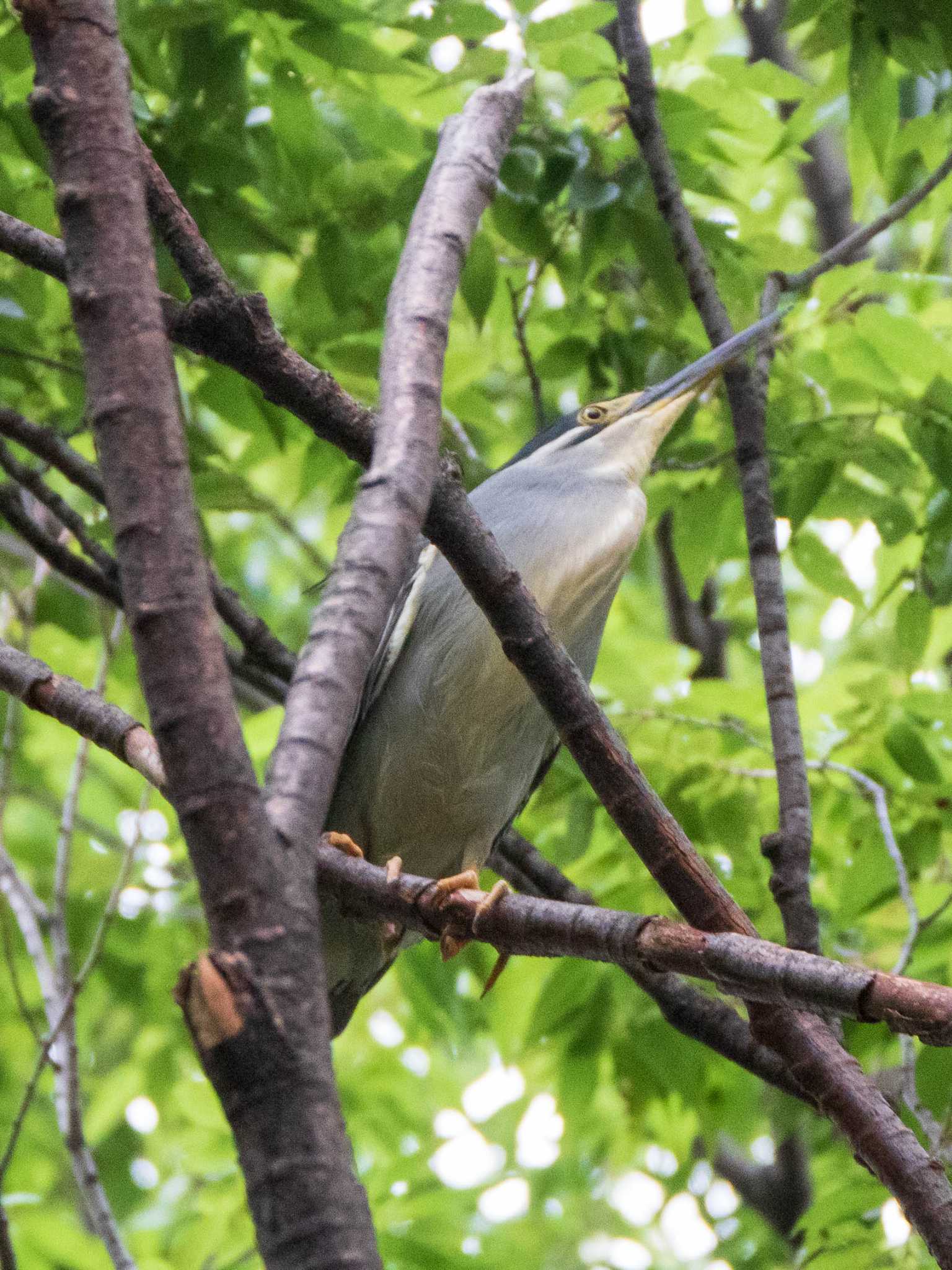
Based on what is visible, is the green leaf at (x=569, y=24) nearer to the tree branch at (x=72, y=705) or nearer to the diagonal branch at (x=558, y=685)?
the diagonal branch at (x=558, y=685)

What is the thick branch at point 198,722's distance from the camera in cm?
85

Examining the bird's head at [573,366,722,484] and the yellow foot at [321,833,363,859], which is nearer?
the yellow foot at [321,833,363,859]

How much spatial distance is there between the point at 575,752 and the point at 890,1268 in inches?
59.6

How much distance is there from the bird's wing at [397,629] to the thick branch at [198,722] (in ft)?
6.92

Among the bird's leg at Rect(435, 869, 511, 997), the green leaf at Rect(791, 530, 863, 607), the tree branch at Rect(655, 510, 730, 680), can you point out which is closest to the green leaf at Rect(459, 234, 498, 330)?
the green leaf at Rect(791, 530, 863, 607)

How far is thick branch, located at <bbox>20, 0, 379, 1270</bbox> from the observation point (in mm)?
846

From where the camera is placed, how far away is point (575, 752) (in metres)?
1.88

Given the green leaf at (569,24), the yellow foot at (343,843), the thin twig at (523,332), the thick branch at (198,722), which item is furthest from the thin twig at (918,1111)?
the green leaf at (569,24)

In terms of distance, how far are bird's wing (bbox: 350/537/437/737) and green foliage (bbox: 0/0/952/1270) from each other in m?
0.47

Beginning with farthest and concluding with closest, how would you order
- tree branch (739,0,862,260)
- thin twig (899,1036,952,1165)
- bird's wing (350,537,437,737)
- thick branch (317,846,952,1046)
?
1. tree branch (739,0,862,260)
2. bird's wing (350,537,437,737)
3. thin twig (899,1036,952,1165)
4. thick branch (317,846,952,1046)

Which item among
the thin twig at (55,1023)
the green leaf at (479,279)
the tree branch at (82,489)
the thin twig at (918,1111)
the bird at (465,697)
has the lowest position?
the thin twig at (918,1111)

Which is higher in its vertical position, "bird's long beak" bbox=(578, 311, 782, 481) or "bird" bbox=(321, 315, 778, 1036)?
"bird's long beak" bbox=(578, 311, 782, 481)

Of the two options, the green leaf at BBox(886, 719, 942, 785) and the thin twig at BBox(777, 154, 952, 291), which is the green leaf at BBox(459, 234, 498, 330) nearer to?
the thin twig at BBox(777, 154, 952, 291)

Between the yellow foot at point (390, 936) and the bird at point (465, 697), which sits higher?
the bird at point (465, 697)
